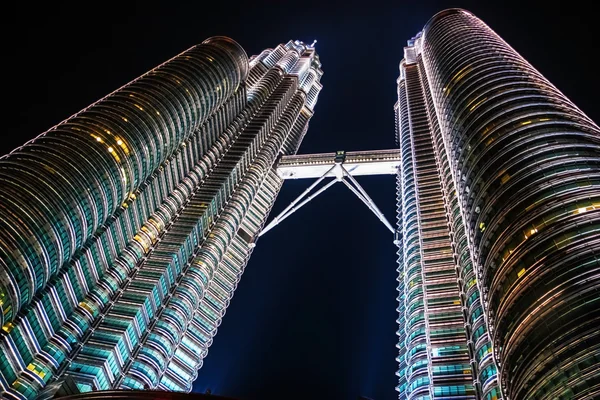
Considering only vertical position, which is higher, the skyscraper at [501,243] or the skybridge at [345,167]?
the skybridge at [345,167]

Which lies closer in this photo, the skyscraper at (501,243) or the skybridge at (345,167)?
the skyscraper at (501,243)

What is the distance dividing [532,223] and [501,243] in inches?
141

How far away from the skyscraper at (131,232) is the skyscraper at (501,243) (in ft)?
121

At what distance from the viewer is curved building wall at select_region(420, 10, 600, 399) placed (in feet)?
134

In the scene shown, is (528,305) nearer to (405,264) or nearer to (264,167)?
(405,264)

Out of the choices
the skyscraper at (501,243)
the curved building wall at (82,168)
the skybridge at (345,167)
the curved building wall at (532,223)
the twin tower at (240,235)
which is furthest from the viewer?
the skybridge at (345,167)

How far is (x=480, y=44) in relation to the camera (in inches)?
3531

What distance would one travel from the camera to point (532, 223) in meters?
49.0

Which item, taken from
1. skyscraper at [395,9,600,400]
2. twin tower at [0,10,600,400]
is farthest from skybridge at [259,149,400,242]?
skyscraper at [395,9,600,400]

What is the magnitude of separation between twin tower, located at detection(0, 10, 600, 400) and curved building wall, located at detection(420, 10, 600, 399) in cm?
18

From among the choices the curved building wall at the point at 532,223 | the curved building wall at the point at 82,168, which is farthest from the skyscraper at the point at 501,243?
the curved building wall at the point at 82,168

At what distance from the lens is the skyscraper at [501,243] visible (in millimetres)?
41969

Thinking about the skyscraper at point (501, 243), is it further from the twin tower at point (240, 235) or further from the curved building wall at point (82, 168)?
the curved building wall at point (82, 168)

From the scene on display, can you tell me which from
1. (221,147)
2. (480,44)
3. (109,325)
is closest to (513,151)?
(480,44)
